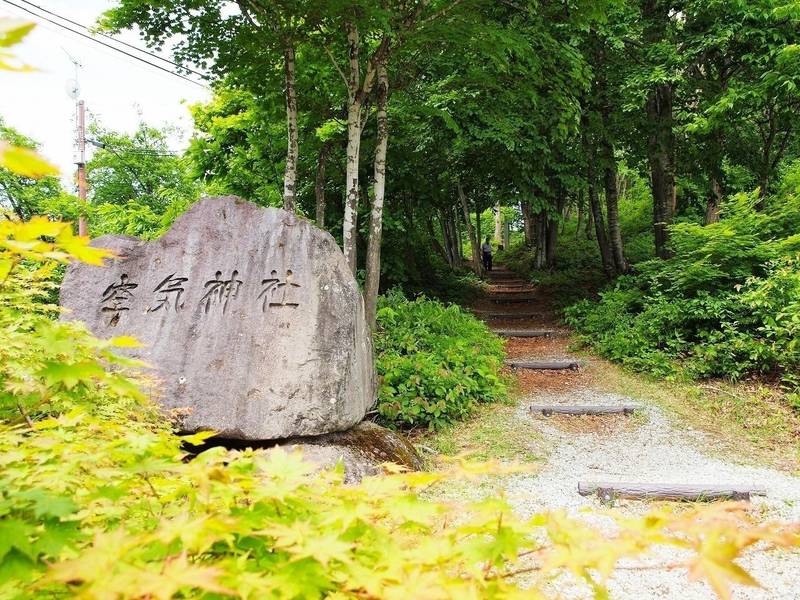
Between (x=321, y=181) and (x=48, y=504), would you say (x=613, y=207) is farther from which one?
(x=48, y=504)

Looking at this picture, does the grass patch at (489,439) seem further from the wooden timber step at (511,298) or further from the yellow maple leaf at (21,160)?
the wooden timber step at (511,298)

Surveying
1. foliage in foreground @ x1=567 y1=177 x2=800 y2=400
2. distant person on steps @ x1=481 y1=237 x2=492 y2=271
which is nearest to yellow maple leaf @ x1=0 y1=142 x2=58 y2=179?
foliage in foreground @ x1=567 y1=177 x2=800 y2=400

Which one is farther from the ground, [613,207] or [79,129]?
[79,129]

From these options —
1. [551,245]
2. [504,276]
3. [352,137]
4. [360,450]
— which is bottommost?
[360,450]

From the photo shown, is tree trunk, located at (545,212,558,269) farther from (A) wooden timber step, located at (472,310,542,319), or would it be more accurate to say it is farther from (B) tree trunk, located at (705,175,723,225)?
A: (B) tree trunk, located at (705,175,723,225)

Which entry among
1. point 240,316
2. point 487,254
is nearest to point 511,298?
point 487,254

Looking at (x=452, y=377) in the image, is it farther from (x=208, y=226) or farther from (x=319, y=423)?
(x=208, y=226)

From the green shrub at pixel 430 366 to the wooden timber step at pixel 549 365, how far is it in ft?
1.07

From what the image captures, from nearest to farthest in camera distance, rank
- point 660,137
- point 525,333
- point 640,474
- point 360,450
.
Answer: point 360,450
point 640,474
point 660,137
point 525,333

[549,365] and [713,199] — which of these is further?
[713,199]

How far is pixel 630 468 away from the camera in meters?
5.00

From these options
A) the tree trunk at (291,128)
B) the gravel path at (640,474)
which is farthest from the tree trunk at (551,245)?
the tree trunk at (291,128)

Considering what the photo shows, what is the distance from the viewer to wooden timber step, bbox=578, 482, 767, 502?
161 inches

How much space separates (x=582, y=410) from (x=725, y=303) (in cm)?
274
